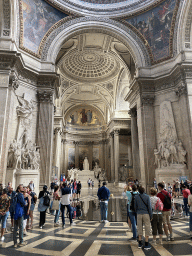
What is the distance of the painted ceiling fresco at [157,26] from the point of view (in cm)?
1512

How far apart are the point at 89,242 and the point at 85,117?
31743mm

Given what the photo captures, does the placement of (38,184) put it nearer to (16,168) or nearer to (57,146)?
(16,168)

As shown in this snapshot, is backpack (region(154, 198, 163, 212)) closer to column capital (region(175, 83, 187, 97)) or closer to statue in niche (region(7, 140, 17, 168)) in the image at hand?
statue in niche (region(7, 140, 17, 168))

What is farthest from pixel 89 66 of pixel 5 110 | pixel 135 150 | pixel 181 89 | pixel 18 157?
pixel 18 157

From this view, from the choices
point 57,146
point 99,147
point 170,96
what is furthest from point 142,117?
point 99,147

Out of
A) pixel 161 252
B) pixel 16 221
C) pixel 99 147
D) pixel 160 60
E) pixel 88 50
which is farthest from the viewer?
pixel 99 147

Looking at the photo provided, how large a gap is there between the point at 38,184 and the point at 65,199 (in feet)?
24.7

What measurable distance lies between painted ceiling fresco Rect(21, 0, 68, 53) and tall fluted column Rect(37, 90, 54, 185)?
3.86 meters

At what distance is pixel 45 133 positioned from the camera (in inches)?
535

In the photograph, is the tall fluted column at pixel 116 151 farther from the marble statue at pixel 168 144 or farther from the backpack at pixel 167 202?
the backpack at pixel 167 202

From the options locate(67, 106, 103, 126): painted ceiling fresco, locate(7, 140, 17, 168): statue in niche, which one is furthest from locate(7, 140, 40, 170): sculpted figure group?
locate(67, 106, 103, 126): painted ceiling fresco

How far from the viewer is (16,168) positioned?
1113 centimetres

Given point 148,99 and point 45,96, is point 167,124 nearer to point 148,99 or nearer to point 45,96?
point 148,99

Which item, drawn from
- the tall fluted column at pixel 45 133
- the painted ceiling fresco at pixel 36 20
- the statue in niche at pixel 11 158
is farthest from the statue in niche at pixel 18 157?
the painted ceiling fresco at pixel 36 20
